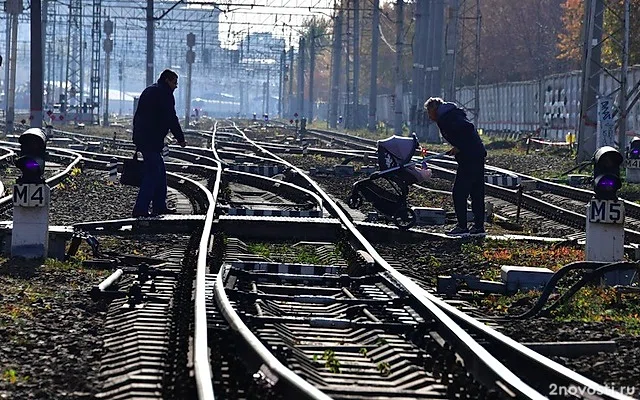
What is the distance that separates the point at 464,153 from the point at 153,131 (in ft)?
12.5

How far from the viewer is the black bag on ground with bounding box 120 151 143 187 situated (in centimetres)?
1555

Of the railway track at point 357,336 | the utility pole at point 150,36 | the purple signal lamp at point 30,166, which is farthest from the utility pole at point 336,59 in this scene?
the railway track at point 357,336

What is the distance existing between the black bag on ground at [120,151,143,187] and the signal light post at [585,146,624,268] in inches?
259

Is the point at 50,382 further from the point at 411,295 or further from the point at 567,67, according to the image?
the point at 567,67

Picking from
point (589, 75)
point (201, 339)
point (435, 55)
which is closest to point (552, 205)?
point (201, 339)

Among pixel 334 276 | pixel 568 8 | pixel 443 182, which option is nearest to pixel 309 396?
pixel 334 276

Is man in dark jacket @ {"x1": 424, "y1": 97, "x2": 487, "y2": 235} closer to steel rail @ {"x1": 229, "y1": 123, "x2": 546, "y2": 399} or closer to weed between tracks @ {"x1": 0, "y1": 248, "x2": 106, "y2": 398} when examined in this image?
weed between tracks @ {"x1": 0, "y1": 248, "x2": 106, "y2": 398}

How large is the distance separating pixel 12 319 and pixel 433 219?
875 cm

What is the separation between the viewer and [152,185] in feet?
48.9

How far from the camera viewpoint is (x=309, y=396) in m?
5.50

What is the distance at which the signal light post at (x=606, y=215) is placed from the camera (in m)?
11.0

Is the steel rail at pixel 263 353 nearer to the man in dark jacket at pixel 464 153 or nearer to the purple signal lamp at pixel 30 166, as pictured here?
the purple signal lamp at pixel 30 166

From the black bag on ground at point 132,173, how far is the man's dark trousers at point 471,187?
4135 mm

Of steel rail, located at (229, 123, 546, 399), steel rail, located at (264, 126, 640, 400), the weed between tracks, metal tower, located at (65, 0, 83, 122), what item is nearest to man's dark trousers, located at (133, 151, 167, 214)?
the weed between tracks
